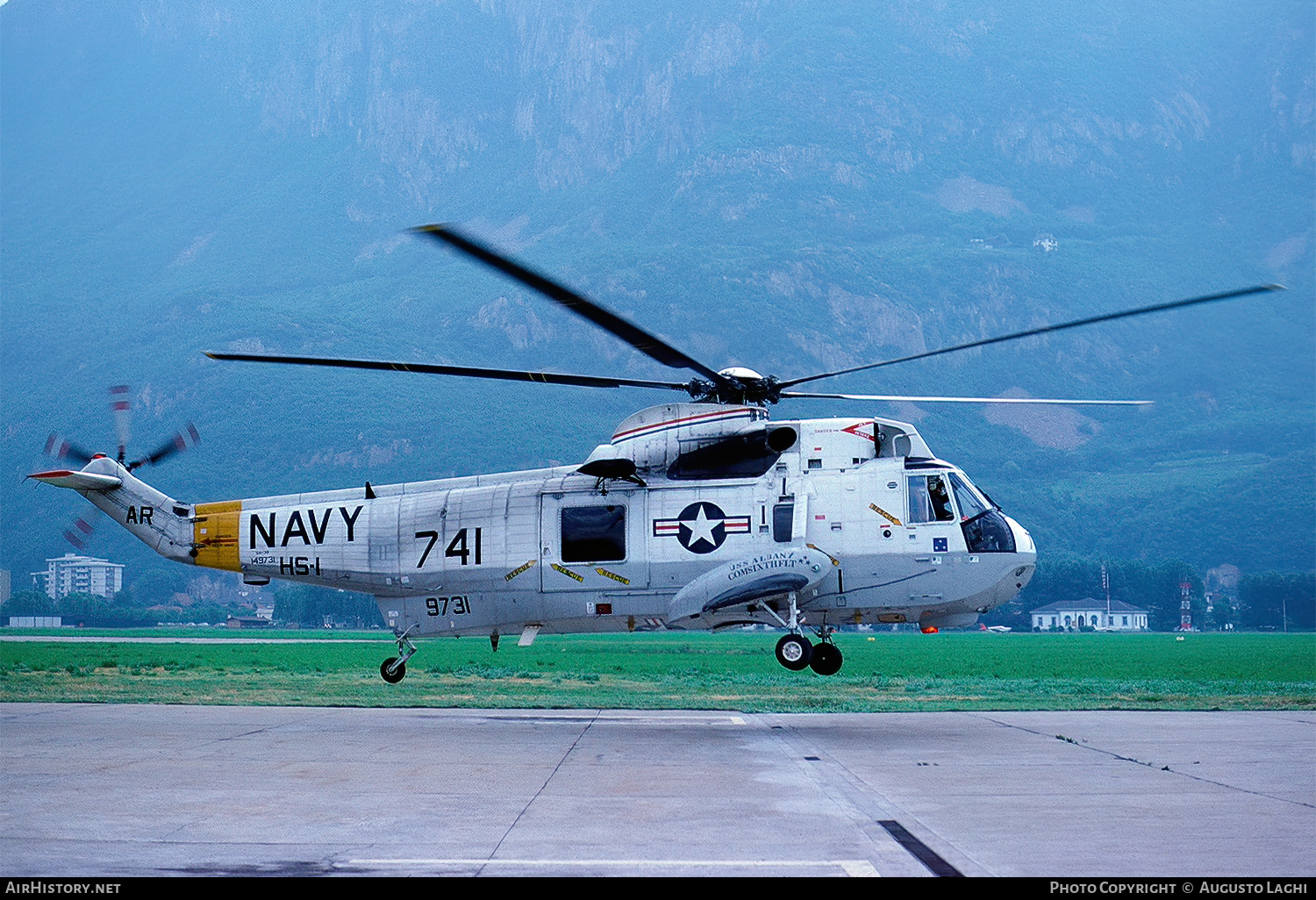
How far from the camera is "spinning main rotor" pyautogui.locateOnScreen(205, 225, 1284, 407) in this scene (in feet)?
42.0

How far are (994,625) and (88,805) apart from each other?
174m

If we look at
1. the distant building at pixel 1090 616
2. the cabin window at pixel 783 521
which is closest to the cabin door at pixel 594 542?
the cabin window at pixel 783 521

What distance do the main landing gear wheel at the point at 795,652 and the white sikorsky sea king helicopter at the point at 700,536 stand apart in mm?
22

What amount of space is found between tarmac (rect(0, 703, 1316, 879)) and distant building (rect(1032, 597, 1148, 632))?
539 ft

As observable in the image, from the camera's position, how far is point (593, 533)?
66.8 feet

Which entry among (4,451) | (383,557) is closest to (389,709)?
(383,557)

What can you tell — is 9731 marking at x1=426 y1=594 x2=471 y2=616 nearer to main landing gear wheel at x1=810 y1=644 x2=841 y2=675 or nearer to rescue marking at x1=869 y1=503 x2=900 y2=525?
main landing gear wheel at x1=810 y1=644 x2=841 y2=675

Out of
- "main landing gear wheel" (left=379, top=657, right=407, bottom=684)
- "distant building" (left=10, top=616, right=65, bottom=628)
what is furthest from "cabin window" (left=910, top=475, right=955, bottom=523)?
"distant building" (left=10, top=616, right=65, bottom=628)

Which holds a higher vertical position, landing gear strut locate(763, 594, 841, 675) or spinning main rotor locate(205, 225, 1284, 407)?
spinning main rotor locate(205, 225, 1284, 407)

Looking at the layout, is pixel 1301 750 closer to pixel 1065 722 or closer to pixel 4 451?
pixel 1065 722

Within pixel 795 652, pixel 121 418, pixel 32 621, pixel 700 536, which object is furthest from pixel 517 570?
pixel 32 621

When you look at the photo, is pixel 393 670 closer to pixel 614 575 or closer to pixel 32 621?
pixel 614 575

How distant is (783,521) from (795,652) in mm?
2020

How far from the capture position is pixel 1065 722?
19703 millimetres
